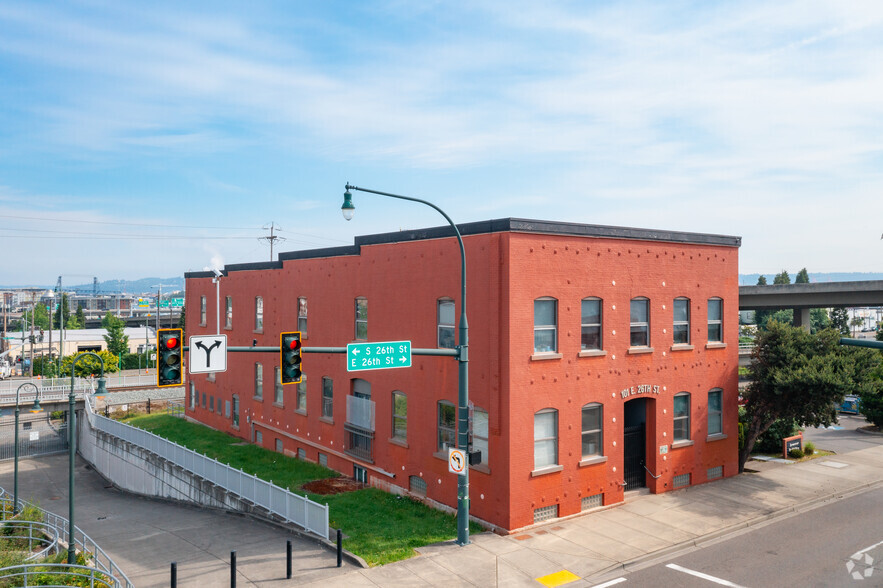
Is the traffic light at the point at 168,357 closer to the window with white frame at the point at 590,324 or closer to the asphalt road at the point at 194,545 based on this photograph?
the asphalt road at the point at 194,545

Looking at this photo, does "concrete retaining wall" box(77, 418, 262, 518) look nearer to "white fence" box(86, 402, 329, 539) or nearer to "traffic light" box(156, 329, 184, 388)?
"white fence" box(86, 402, 329, 539)

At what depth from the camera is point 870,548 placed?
17.3m

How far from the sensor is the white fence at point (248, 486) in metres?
18.8

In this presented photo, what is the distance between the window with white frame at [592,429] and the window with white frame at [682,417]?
3975 millimetres

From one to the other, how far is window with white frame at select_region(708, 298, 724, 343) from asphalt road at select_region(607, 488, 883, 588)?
7.06 metres

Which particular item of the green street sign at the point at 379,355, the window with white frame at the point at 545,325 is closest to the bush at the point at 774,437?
the window with white frame at the point at 545,325

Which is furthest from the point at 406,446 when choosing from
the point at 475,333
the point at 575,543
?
the point at 575,543

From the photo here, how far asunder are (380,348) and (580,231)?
7646 mm

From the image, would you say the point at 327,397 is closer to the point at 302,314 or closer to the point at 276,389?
the point at 302,314

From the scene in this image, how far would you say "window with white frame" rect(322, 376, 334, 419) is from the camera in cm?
2867

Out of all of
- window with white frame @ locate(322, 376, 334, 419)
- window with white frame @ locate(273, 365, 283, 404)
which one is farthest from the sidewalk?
window with white frame @ locate(273, 365, 283, 404)

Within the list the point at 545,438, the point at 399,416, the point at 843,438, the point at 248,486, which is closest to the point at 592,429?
the point at 545,438

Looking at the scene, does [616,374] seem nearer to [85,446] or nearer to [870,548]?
[870,548]

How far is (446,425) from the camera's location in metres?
21.6
